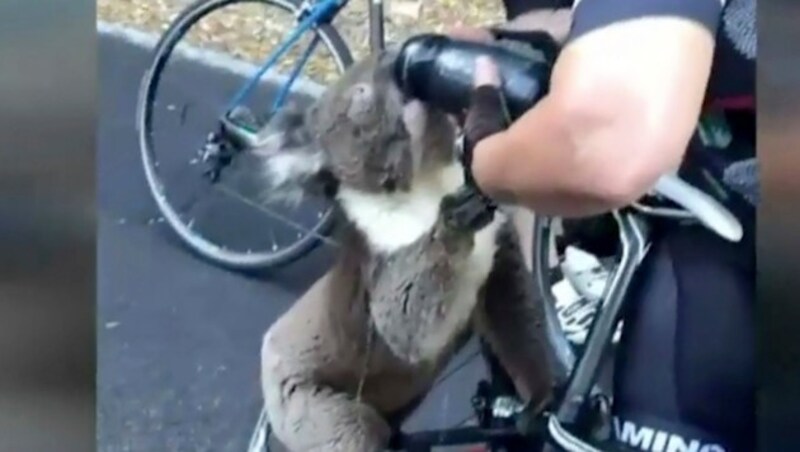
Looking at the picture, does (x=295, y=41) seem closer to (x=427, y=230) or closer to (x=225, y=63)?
(x=225, y=63)

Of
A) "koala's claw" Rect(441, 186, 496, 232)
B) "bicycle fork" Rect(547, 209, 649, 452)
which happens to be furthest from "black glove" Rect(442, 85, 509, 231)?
"bicycle fork" Rect(547, 209, 649, 452)

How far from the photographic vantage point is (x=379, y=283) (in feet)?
2.91

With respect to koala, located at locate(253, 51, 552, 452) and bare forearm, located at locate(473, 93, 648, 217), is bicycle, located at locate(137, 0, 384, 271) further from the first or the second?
bare forearm, located at locate(473, 93, 648, 217)

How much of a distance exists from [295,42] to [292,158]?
0.08 metres

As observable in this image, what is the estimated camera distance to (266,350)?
2.97 ft

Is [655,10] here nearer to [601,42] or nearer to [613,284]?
[601,42]

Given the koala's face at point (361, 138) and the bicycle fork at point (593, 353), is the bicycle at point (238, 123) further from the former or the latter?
the bicycle fork at point (593, 353)

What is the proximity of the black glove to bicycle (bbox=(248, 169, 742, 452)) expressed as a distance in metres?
0.07

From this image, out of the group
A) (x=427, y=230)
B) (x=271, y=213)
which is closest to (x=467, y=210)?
(x=427, y=230)

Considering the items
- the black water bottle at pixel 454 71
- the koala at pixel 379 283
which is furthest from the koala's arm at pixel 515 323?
the black water bottle at pixel 454 71

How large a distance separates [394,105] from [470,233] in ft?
0.31

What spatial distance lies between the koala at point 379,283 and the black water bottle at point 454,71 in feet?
0.06

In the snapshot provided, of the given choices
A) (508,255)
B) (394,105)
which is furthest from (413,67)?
(508,255)

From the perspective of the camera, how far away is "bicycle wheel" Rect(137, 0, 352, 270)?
891 mm
